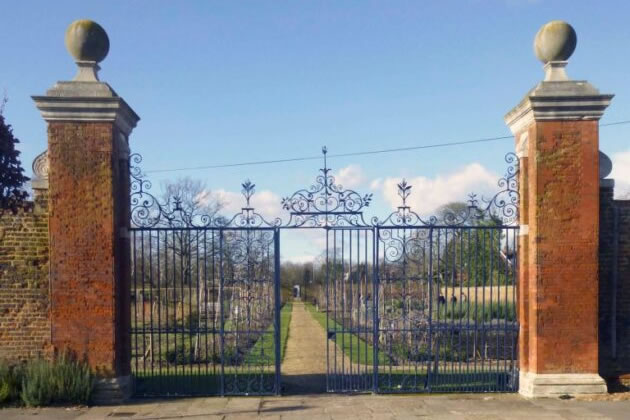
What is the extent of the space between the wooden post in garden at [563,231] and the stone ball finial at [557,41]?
0.05 feet

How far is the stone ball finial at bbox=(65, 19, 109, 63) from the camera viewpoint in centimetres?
956

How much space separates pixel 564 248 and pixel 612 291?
1192 millimetres

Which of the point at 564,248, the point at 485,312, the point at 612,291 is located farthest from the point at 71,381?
the point at 485,312

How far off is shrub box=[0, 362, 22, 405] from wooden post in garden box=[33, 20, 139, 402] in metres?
0.69

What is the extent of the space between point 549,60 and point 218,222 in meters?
5.75

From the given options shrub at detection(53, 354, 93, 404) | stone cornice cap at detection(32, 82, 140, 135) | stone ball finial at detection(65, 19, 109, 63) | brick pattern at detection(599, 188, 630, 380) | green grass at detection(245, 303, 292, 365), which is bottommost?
green grass at detection(245, 303, 292, 365)

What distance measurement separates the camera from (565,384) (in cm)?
949

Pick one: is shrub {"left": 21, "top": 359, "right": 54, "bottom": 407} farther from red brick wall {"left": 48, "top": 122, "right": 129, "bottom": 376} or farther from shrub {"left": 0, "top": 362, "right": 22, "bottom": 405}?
red brick wall {"left": 48, "top": 122, "right": 129, "bottom": 376}

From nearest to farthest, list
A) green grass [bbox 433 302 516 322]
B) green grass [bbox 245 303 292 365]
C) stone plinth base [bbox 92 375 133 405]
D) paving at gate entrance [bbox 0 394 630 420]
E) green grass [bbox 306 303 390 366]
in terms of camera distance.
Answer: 1. paving at gate entrance [bbox 0 394 630 420]
2. stone plinth base [bbox 92 375 133 405]
3. green grass [bbox 433 302 516 322]
4. green grass [bbox 306 303 390 366]
5. green grass [bbox 245 303 292 365]

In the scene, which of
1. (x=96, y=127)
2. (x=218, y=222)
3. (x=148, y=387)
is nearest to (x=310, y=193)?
(x=218, y=222)

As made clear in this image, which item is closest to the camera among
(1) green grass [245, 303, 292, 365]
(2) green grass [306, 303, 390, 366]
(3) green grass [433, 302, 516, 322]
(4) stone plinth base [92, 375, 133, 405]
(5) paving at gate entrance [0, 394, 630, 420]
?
(5) paving at gate entrance [0, 394, 630, 420]

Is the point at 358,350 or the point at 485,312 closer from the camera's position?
the point at 358,350

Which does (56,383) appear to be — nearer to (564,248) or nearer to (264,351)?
(264,351)

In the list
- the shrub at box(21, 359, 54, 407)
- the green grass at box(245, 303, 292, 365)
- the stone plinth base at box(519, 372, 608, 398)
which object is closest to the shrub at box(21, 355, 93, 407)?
the shrub at box(21, 359, 54, 407)
